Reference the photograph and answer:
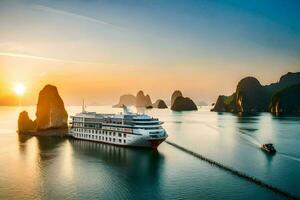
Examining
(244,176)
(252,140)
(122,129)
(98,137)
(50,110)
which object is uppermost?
(50,110)

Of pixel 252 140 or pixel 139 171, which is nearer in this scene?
pixel 139 171

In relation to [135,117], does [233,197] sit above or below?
below

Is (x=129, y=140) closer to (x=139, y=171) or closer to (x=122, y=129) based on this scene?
(x=122, y=129)

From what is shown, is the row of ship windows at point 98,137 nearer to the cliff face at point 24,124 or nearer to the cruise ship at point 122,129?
the cruise ship at point 122,129

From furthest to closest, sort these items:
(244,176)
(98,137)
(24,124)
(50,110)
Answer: (24,124) → (50,110) → (98,137) → (244,176)

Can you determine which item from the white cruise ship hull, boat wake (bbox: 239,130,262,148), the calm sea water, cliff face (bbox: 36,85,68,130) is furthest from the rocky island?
boat wake (bbox: 239,130,262,148)

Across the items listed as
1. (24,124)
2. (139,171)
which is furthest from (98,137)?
(24,124)

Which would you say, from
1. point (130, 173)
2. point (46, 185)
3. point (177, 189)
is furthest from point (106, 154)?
point (177, 189)

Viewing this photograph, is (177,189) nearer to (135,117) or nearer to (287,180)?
(287,180)
